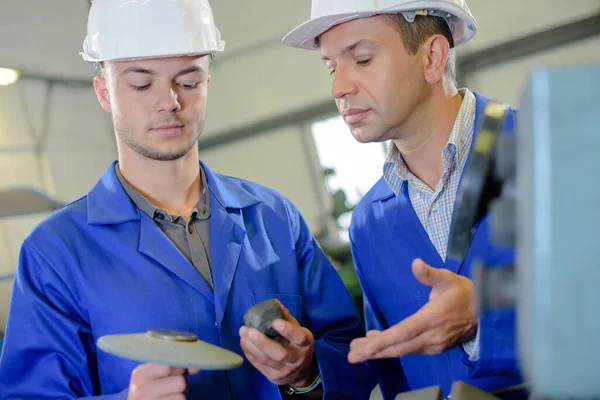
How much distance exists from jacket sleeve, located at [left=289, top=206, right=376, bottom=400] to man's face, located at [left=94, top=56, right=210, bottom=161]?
0.41 m

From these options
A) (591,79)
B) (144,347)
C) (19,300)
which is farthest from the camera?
(19,300)

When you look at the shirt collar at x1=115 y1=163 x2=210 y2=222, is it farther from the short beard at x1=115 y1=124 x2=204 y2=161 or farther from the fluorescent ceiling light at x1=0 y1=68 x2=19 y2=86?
the fluorescent ceiling light at x1=0 y1=68 x2=19 y2=86

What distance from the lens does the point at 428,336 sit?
1.35 m

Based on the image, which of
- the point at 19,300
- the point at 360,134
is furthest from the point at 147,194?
the point at 360,134

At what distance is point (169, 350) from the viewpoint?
1130mm

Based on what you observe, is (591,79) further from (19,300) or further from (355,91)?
(19,300)

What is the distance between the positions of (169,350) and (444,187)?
942mm

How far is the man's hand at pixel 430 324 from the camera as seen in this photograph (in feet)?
4.15

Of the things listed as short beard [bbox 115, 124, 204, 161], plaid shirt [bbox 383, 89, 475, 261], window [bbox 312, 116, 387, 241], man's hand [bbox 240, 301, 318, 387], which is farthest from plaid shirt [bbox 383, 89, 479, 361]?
window [bbox 312, 116, 387, 241]

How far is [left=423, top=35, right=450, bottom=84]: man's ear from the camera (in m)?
1.86

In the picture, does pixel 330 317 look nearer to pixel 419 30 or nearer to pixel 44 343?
pixel 44 343

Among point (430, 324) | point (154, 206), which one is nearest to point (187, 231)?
point (154, 206)

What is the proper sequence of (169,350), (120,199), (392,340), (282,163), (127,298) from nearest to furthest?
(169,350)
(392,340)
(127,298)
(120,199)
(282,163)

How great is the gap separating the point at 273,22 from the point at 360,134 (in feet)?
9.40
